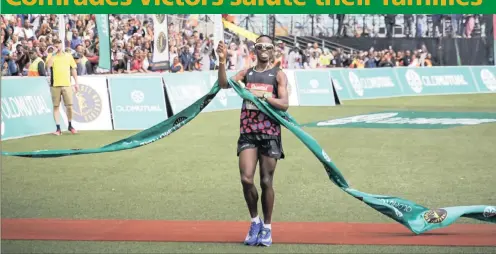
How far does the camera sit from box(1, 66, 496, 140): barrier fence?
18.9 m

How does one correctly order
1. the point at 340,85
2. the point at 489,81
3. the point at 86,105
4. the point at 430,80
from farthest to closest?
the point at 489,81, the point at 430,80, the point at 340,85, the point at 86,105

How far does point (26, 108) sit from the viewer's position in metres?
19.0

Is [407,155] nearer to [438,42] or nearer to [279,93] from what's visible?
[279,93]

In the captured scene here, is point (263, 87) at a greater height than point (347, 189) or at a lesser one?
greater

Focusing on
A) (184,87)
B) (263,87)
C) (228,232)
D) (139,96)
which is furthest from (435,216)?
(184,87)

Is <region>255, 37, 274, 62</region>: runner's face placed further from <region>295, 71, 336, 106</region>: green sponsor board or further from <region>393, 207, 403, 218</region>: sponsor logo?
<region>295, 71, 336, 106</region>: green sponsor board

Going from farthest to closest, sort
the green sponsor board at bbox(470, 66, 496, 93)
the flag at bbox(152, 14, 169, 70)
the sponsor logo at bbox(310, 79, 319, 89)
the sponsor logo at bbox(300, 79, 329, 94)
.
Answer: the green sponsor board at bbox(470, 66, 496, 93) → the sponsor logo at bbox(310, 79, 319, 89) → the sponsor logo at bbox(300, 79, 329, 94) → the flag at bbox(152, 14, 169, 70)

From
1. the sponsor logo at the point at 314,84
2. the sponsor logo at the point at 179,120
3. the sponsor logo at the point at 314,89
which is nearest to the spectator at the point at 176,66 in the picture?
the sponsor logo at the point at 314,89

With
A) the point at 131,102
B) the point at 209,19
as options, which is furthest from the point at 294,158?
the point at 209,19

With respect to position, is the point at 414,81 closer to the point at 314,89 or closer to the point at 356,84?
the point at 356,84

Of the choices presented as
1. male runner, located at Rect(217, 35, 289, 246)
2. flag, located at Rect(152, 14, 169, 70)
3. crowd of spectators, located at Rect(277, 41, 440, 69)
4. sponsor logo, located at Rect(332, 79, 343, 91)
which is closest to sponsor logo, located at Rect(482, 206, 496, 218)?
male runner, located at Rect(217, 35, 289, 246)

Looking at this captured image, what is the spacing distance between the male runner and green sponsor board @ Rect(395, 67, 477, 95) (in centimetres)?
2793

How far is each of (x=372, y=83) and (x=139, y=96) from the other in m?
15.2

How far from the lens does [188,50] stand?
31109 millimetres
